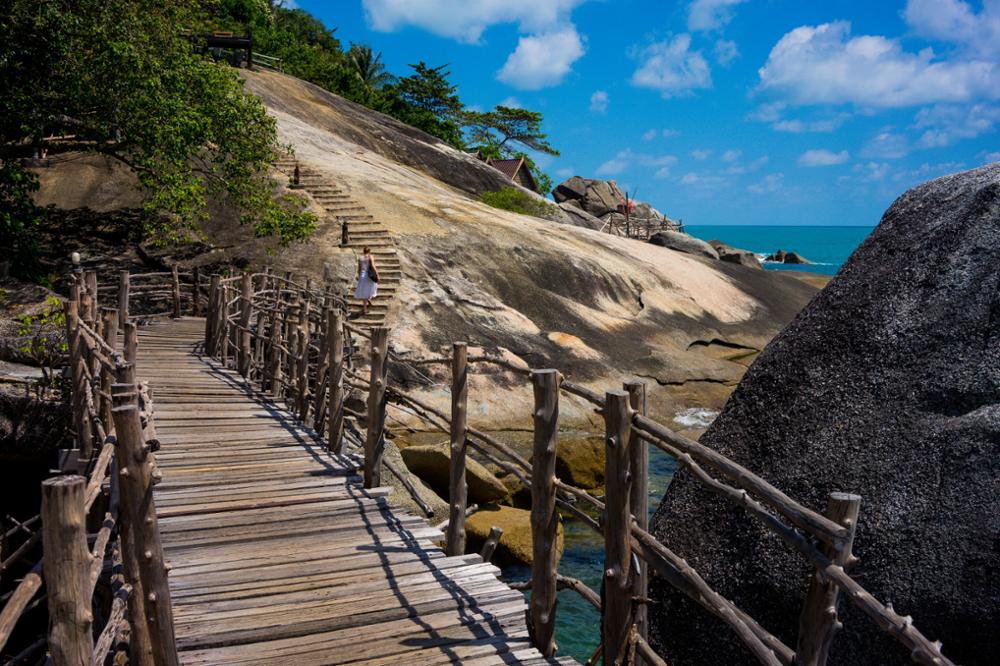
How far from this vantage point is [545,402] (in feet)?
15.9

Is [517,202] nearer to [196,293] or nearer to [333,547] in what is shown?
[196,293]

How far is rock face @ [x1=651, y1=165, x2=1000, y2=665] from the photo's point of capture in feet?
14.5

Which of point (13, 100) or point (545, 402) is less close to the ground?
point (13, 100)

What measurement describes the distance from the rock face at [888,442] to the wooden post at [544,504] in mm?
1115

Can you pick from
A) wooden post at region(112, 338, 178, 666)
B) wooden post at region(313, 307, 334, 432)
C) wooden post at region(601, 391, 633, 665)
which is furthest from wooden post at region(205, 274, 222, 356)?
wooden post at region(601, 391, 633, 665)

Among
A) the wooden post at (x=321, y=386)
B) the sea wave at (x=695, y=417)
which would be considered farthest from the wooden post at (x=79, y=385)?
the sea wave at (x=695, y=417)

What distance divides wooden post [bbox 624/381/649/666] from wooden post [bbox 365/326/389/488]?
3.65 meters

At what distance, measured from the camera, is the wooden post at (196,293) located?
783 inches

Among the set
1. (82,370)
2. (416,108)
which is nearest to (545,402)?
(82,370)

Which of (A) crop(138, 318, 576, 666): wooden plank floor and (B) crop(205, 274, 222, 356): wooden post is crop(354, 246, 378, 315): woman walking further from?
(A) crop(138, 318, 576, 666): wooden plank floor

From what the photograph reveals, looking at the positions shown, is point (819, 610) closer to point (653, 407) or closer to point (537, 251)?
point (653, 407)

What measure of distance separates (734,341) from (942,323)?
20.8 m

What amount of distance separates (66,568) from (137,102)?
16.3m

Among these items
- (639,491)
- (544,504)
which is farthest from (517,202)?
(639,491)
